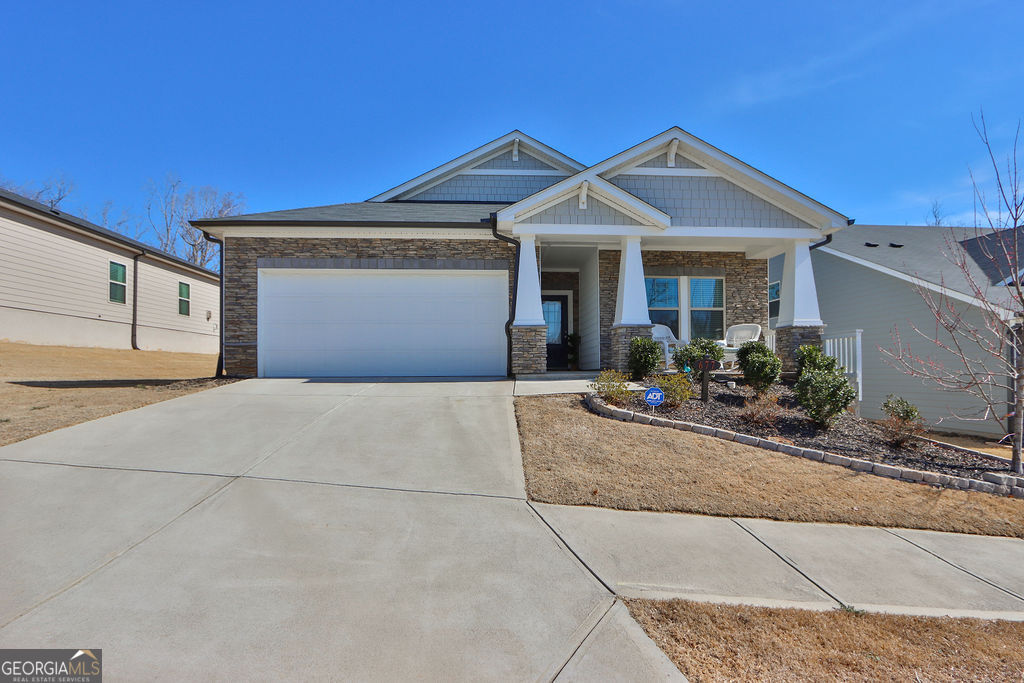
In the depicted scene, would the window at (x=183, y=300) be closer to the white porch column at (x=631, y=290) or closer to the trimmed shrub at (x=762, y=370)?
the white porch column at (x=631, y=290)

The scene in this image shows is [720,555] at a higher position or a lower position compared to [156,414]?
lower

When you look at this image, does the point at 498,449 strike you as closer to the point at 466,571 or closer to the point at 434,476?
the point at 434,476

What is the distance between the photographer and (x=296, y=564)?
3850 mm

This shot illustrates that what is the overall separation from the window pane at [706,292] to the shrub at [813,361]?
3580 mm

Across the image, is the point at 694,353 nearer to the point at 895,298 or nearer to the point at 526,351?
the point at 526,351

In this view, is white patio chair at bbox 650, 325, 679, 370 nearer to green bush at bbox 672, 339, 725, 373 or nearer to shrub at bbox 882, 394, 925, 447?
green bush at bbox 672, 339, 725, 373

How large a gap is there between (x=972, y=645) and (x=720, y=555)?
1516mm

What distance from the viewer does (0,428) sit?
22.5 ft

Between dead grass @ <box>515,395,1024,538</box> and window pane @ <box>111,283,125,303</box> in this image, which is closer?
dead grass @ <box>515,395,1024,538</box>

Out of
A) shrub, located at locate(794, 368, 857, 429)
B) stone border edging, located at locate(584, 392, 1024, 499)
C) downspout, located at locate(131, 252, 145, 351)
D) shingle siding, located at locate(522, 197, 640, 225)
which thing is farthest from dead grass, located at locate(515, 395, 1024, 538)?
downspout, located at locate(131, 252, 145, 351)

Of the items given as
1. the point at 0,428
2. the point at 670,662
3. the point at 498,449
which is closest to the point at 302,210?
the point at 0,428

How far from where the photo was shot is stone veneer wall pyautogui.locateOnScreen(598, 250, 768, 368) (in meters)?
13.9

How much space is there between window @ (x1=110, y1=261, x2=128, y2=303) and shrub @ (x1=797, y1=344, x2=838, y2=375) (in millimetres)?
19838

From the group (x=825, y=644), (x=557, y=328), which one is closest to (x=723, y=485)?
(x=825, y=644)
